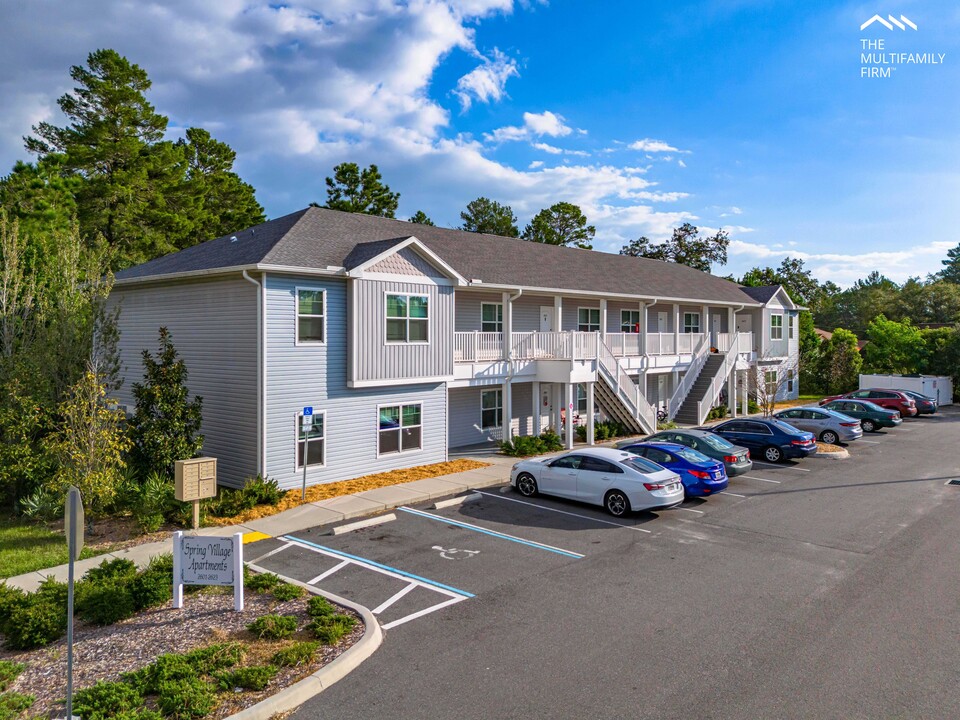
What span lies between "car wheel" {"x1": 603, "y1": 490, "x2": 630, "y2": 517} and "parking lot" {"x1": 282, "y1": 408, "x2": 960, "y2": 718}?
0.89ft

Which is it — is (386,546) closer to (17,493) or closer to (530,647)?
(530,647)

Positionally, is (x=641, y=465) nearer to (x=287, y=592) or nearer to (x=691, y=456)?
(x=691, y=456)

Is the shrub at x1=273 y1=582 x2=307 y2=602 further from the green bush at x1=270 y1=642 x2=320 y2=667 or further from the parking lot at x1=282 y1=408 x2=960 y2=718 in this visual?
the green bush at x1=270 y1=642 x2=320 y2=667

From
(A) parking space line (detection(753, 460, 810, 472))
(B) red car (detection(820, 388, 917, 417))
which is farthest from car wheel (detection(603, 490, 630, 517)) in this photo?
(B) red car (detection(820, 388, 917, 417))

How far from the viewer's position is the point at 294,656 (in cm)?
799

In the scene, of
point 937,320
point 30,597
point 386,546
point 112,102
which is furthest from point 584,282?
point 937,320

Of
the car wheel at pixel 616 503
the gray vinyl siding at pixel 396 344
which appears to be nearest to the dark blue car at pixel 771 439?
the car wheel at pixel 616 503

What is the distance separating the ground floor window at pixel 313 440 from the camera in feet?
57.8

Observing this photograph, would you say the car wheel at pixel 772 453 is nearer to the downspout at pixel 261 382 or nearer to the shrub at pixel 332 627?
the downspout at pixel 261 382

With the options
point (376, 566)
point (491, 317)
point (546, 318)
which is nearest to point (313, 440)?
point (376, 566)

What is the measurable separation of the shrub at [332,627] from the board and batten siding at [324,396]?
8658 mm

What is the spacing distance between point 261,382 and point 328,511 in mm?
3805

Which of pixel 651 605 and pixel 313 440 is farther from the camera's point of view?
pixel 313 440

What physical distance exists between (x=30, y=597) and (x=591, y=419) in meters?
19.0
